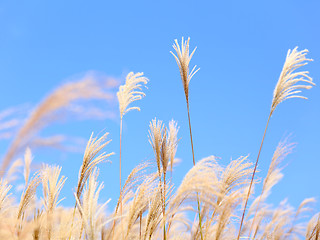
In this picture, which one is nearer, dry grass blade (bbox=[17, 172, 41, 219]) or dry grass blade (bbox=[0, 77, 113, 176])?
dry grass blade (bbox=[0, 77, 113, 176])

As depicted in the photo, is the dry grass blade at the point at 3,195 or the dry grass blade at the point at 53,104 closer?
the dry grass blade at the point at 53,104

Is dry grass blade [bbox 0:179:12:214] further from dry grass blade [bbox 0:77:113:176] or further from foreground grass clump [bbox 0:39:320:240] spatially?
dry grass blade [bbox 0:77:113:176]

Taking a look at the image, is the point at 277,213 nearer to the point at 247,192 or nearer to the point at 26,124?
the point at 247,192

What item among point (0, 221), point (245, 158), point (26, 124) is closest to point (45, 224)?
point (0, 221)

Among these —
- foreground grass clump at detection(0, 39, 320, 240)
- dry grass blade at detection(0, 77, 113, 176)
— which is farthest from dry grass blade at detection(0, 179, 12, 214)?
dry grass blade at detection(0, 77, 113, 176)

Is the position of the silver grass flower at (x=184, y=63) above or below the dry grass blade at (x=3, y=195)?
above

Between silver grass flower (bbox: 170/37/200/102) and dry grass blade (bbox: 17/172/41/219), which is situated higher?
silver grass flower (bbox: 170/37/200/102)

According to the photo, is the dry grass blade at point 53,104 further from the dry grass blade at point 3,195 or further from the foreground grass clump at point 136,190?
the dry grass blade at point 3,195

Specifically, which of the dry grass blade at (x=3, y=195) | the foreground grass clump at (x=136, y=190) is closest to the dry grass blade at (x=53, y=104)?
the foreground grass clump at (x=136, y=190)

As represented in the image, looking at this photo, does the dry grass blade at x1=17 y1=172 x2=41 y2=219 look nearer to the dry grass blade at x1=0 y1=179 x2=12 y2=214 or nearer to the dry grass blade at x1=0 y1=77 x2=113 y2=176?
the dry grass blade at x1=0 y1=179 x2=12 y2=214

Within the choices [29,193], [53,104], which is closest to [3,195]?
[29,193]

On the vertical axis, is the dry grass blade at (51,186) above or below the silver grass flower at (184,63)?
below

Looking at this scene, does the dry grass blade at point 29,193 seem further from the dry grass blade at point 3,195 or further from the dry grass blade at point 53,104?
the dry grass blade at point 53,104

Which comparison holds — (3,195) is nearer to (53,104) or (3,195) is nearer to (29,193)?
(29,193)
